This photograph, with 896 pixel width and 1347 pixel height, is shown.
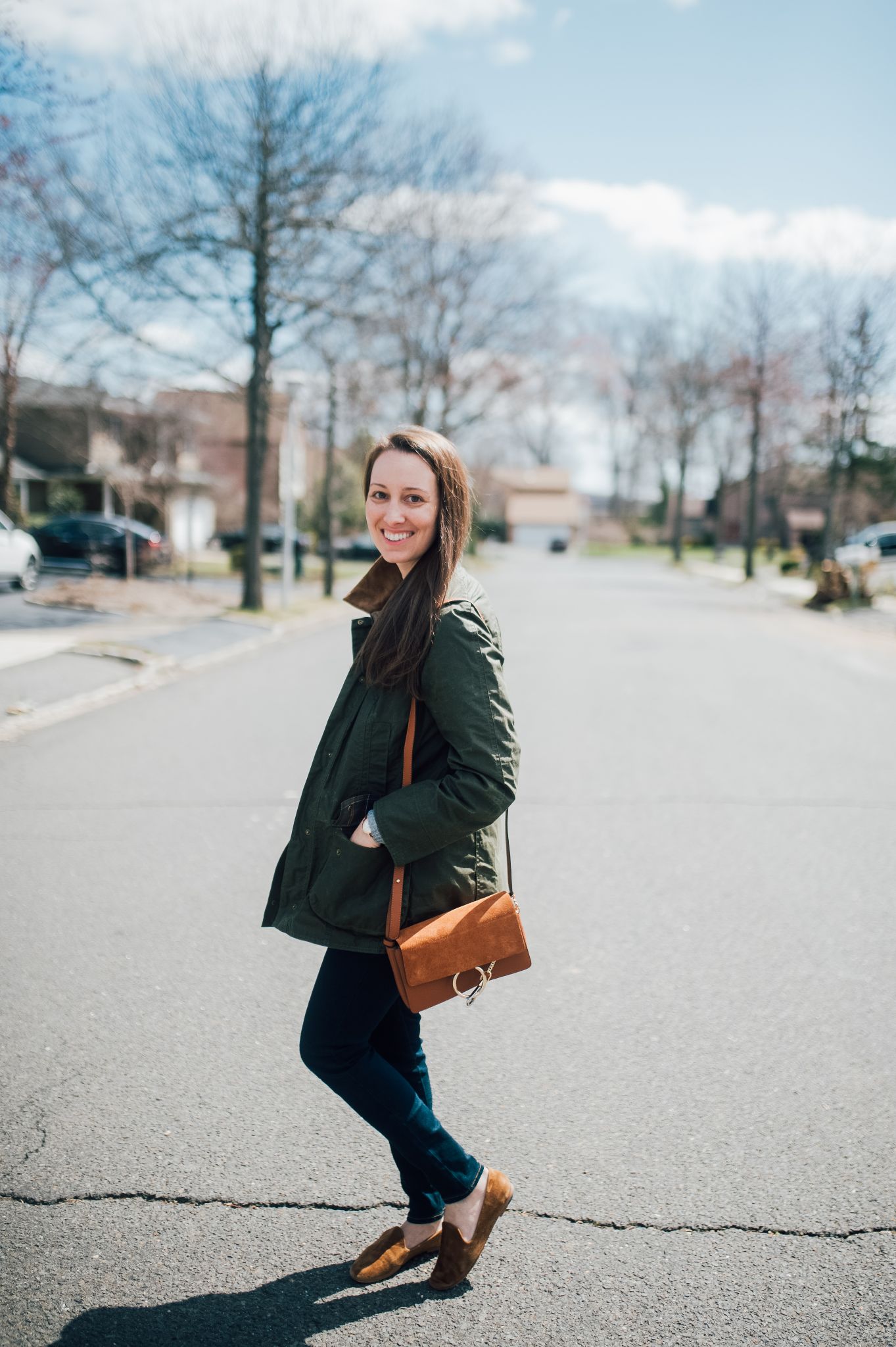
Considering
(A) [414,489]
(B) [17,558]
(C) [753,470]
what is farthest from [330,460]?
(A) [414,489]

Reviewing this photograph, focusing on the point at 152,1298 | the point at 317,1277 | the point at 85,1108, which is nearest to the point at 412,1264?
the point at 317,1277

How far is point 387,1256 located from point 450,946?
32.5 inches

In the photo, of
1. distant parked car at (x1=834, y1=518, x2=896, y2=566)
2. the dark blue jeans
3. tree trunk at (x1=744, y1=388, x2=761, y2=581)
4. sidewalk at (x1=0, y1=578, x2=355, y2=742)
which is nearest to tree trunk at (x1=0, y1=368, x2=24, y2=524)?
sidewalk at (x1=0, y1=578, x2=355, y2=742)

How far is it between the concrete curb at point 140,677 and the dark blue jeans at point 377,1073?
6593mm

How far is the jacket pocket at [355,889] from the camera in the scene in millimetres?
2250

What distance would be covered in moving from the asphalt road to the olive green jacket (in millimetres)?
880

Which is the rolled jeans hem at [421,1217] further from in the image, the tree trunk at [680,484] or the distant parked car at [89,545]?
the tree trunk at [680,484]

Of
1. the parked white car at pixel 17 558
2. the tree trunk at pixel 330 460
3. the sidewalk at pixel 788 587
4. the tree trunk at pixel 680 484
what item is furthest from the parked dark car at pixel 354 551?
the parked white car at pixel 17 558

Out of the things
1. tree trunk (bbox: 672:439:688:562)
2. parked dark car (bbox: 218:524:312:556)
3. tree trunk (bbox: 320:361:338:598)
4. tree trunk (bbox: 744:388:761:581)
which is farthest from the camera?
tree trunk (bbox: 672:439:688:562)

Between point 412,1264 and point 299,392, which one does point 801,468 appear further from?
point 412,1264

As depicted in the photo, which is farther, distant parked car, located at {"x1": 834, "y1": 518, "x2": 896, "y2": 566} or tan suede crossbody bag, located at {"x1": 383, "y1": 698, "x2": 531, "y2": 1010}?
distant parked car, located at {"x1": 834, "y1": 518, "x2": 896, "y2": 566}

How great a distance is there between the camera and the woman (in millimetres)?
2189

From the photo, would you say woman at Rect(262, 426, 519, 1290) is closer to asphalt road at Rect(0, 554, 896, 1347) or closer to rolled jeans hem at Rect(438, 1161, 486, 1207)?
rolled jeans hem at Rect(438, 1161, 486, 1207)

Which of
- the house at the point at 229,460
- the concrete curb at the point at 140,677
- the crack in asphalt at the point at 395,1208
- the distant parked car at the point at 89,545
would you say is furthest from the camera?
the house at the point at 229,460
